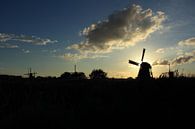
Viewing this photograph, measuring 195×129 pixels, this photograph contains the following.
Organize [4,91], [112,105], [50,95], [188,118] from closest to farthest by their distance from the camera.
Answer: [188,118] → [112,105] → [50,95] → [4,91]

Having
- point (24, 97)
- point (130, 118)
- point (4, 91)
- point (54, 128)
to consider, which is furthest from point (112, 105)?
point (4, 91)

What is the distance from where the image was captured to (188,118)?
1625cm

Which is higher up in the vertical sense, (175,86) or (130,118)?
(175,86)

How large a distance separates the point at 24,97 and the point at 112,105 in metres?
14.2

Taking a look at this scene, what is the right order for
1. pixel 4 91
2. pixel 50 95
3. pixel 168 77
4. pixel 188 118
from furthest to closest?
pixel 4 91 → pixel 50 95 → pixel 168 77 → pixel 188 118

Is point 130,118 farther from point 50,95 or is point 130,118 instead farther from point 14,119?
point 50,95

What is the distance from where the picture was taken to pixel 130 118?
17.4 m

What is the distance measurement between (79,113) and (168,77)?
20.8 ft

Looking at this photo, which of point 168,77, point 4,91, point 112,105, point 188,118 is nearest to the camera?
point 188,118

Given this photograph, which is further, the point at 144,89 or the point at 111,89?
the point at 111,89

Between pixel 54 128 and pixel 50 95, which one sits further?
pixel 50 95

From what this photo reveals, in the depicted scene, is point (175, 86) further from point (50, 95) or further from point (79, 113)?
point (50, 95)

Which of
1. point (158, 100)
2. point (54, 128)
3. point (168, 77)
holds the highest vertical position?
point (168, 77)

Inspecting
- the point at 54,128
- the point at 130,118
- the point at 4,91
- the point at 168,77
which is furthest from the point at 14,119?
the point at 4,91
